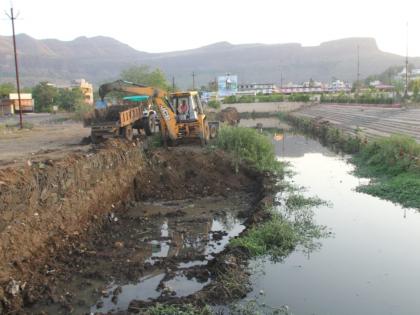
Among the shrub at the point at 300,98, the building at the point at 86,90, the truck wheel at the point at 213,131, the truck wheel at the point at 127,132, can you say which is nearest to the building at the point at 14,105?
the building at the point at 86,90

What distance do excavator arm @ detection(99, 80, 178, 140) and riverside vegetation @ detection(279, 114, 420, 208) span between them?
8.16 m

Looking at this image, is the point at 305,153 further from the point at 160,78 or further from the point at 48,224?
the point at 160,78

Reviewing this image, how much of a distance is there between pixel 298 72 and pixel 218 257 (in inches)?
7714

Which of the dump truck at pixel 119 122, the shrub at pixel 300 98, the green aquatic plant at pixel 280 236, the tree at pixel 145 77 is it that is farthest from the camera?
the shrub at pixel 300 98

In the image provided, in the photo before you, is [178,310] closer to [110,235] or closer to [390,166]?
[110,235]

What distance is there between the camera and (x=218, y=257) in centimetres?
935

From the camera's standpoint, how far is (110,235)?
1138cm

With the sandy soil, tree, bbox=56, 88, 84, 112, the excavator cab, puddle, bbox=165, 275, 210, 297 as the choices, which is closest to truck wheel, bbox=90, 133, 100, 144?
the sandy soil

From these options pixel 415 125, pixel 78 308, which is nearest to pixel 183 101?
pixel 78 308

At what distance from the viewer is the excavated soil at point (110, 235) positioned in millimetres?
7973

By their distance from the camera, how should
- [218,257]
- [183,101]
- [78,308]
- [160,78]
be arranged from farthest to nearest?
1. [160,78]
2. [183,101]
3. [218,257]
4. [78,308]

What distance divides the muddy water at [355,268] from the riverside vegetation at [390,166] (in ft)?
1.87

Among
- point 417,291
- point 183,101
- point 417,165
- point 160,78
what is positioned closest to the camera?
point 417,291

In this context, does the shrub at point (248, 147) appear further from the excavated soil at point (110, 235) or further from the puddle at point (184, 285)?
the puddle at point (184, 285)
